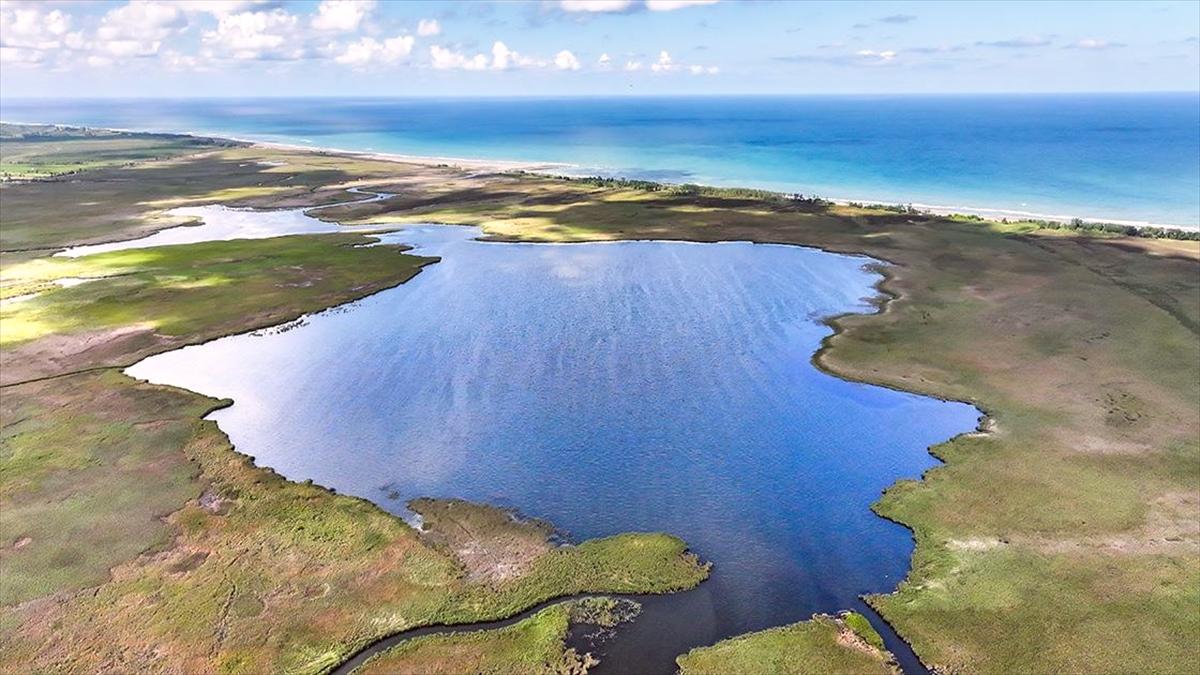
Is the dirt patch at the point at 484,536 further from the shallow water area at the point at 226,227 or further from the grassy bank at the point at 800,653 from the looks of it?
the shallow water area at the point at 226,227

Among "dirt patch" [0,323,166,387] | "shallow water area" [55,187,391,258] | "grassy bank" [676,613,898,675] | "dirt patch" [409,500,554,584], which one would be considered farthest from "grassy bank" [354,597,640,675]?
"shallow water area" [55,187,391,258]

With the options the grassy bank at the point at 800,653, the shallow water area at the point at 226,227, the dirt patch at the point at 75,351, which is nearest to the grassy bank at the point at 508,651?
the grassy bank at the point at 800,653

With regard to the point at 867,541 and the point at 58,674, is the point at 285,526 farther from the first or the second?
the point at 867,541

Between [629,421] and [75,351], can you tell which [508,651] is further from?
[75,351]

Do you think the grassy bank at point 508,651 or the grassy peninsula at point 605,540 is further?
the grassy peninsula at point 605,540

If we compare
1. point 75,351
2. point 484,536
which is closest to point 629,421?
point 484,536

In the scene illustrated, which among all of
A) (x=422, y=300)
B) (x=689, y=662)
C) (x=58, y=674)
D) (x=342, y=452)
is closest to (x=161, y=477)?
(x=342, y=452)
